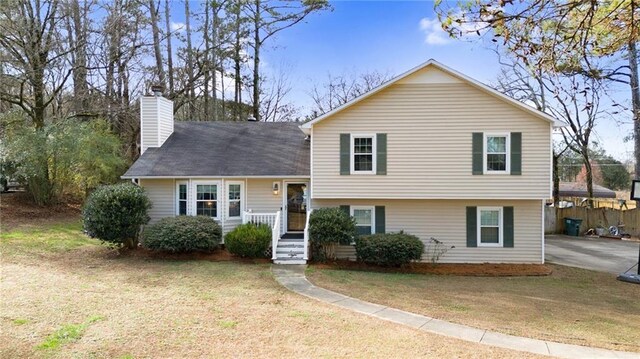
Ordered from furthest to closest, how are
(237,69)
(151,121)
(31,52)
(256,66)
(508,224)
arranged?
(256,66) < (237,69) < (31,52) < (151,121) < (508,224)

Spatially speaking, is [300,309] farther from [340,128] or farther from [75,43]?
[75,43]

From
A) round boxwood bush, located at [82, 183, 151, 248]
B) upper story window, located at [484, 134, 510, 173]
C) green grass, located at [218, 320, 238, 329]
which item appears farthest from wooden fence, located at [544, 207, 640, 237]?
round boxwood bush, located at [82, 183, 151, 248]

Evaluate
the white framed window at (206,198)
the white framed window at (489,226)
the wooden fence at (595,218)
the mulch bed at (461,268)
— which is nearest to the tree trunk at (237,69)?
the white framed window at (206,198)

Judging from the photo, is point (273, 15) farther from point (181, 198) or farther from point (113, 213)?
point (113, 213)

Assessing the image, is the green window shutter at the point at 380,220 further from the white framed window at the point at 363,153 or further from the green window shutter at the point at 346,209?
the white framed window at the point at 363,153

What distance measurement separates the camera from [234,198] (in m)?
13.6

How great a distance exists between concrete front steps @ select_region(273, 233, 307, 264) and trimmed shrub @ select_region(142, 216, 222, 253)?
2180mm

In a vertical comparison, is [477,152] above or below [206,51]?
below

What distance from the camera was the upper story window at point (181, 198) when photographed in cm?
1362

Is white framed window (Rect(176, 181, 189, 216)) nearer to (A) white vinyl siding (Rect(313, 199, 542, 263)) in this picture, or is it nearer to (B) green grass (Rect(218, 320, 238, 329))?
(A) white vinyl siding (Rect(313, 199, 542, 263))

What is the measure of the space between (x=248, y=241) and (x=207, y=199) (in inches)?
110

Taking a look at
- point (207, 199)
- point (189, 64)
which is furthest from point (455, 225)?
point (189, 64)

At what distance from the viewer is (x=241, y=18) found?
2552cm

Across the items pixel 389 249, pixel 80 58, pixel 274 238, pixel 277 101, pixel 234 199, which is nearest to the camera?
pixel 274 238
